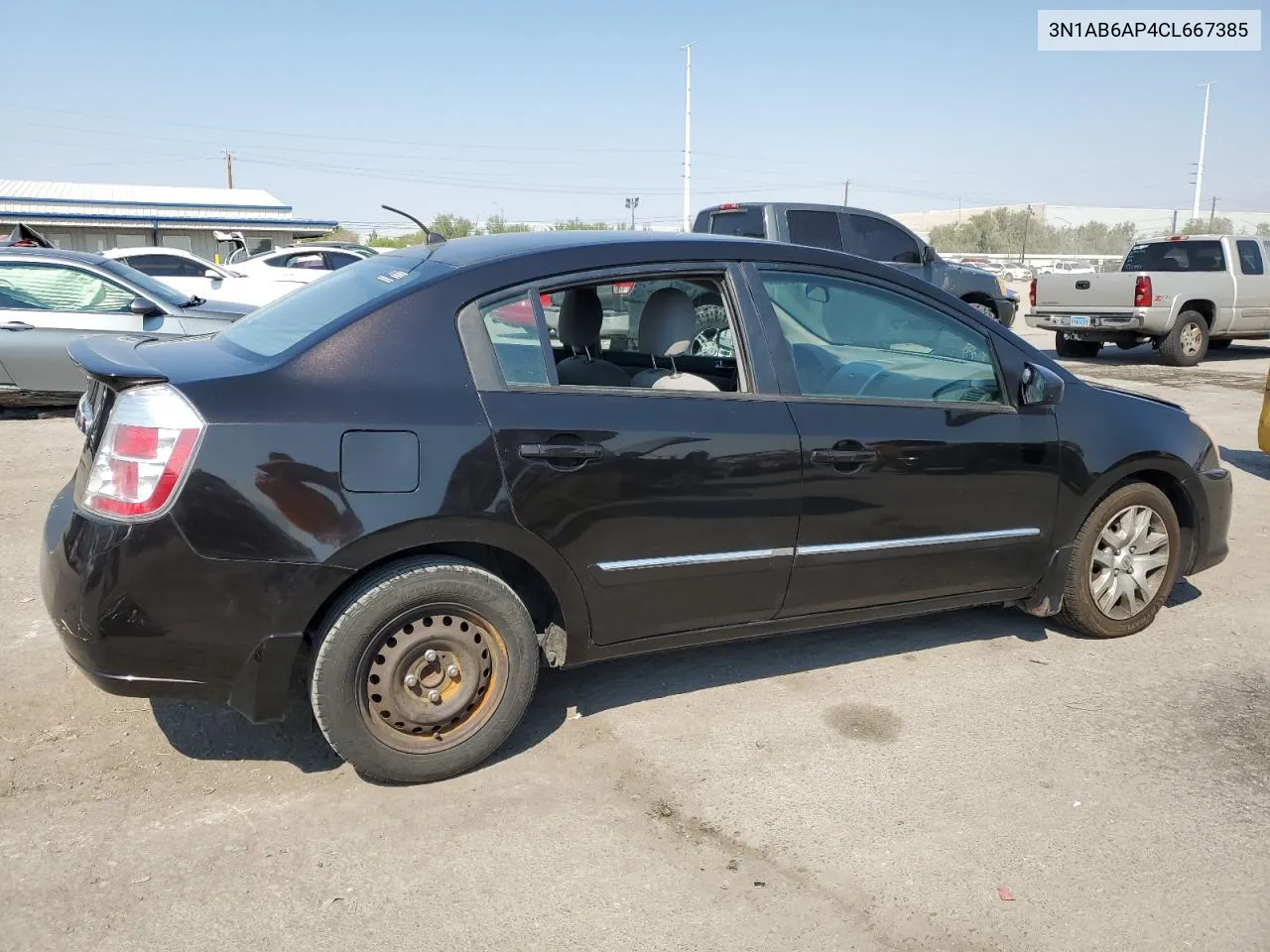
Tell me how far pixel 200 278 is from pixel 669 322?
11.5 meters

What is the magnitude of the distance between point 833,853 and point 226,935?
1635 mm

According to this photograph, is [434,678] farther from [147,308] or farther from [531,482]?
[147,308]

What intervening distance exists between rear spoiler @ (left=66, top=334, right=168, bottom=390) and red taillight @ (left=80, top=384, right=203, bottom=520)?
3 cm

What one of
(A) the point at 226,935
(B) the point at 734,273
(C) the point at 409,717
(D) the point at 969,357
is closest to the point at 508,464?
(C) the point at 409,717

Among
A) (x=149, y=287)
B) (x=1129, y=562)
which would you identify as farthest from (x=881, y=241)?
(x=1129, y=562)

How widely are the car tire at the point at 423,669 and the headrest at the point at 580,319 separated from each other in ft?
3.86

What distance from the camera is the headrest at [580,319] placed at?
396cm

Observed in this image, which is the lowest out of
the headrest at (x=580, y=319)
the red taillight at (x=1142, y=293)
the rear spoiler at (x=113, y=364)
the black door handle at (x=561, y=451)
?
the black door handle at (x=561, y=451)

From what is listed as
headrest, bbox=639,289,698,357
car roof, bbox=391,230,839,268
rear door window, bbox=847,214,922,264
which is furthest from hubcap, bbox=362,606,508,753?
rear door window, bbox=847,214,922,264

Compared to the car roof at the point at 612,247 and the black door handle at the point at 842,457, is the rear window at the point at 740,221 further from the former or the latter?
the black door handle at the point at 842,457

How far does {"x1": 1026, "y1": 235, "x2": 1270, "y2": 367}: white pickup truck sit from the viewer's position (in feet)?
47.9

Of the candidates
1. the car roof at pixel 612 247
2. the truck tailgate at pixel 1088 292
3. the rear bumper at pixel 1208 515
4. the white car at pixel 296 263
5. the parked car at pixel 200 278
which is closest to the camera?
the car roof at pixel 612 247

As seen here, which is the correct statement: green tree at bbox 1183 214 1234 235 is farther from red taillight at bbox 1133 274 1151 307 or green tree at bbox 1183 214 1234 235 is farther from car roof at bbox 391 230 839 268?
car roof at bbox 391 230 839 268

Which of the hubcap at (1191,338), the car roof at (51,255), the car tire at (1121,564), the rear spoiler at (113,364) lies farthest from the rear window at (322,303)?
the hubcap at (1191,338)
